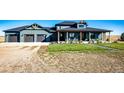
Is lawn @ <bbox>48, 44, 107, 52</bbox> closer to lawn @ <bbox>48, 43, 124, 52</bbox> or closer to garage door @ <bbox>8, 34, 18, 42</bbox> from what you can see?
lawn @ <bbox>48, 43, 124, 52</bbox>

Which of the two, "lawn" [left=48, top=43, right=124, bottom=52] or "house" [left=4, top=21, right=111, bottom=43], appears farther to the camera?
"house" [left=4, top=21, right=111, bottom=43]

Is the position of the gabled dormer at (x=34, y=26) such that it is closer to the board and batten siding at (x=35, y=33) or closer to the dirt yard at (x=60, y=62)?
the board and batten siding at (x=35, y=33)

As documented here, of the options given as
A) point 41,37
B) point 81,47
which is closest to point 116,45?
point 81,47

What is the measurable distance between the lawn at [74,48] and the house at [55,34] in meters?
0.31

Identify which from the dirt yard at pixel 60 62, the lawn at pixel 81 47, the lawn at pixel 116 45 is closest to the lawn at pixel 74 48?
the lawn at pixel 81 47

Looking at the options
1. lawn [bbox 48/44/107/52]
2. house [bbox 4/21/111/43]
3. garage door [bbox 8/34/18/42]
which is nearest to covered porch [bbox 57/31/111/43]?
house [bbox 4/21/111/43]

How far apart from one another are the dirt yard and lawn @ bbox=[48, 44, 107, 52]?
0.18 metres

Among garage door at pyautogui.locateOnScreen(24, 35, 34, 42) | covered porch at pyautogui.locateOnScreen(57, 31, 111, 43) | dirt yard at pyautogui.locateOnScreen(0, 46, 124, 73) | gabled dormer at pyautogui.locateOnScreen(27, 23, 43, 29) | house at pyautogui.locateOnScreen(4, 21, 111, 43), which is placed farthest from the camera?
covered porch at pyautogui.locateOnScreen(57, 31, 111, 43)

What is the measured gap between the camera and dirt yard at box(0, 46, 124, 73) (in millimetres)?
7590

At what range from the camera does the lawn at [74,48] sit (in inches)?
319

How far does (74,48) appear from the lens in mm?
8312
